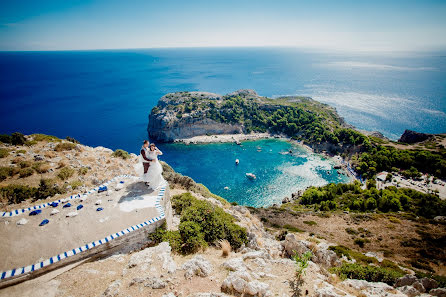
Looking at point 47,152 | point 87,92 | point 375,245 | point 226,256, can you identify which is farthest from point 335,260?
point 87,92

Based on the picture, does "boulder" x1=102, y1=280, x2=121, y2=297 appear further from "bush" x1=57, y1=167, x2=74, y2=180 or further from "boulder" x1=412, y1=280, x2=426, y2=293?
"bush" x1=57, y1=167, x2=74, y2=180

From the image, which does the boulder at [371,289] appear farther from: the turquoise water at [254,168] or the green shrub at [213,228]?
the turquoise water at [254,168]

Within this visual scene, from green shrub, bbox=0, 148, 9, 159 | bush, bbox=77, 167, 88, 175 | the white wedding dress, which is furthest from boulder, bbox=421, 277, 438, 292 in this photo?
green shrub, bbox=0, 148, 9, 159

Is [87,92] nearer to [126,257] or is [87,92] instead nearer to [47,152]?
[47,152]

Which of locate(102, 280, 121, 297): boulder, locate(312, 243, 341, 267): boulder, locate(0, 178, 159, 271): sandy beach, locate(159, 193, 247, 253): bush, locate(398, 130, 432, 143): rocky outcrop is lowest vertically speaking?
locate(398, 130, 432, 143): rocky outcrop

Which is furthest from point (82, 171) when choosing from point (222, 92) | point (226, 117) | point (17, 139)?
point (222, 92)

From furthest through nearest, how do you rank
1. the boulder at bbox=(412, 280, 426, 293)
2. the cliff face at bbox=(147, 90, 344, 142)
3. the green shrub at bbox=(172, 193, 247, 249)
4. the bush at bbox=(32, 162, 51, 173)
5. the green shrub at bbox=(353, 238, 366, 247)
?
the cliff face at bbox=(147, 90, 344, 142)
the green shrub at bbox=(353, 238, 366, 247)
the bush at bbox=(32, 162, 51, 173)
the green shrub at bbox=(172, 193, 247, 249)
the boulder at bbox=(412, 280, 426, 293)
